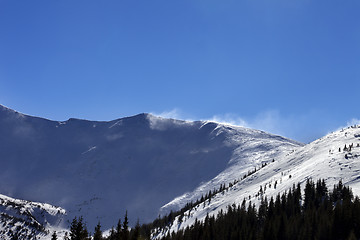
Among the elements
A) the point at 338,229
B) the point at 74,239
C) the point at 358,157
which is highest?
the point at 358,157

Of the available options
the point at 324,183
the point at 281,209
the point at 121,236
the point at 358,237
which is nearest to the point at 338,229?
the point at 358,237

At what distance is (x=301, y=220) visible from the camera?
395ft

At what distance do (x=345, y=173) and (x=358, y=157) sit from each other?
23.1m

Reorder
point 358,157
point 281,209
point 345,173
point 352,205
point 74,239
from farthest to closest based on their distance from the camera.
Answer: point 358,157 → point 345,173 → point 281,209 → point 352,205 → point 74,239

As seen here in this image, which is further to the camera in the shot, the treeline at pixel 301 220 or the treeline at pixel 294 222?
the treeline at pixel 301 220

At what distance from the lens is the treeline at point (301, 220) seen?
10275cm

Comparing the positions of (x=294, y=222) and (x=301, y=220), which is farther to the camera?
(x=301, y=220)

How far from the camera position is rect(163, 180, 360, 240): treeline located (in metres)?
103

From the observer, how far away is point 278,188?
190500 millimetres

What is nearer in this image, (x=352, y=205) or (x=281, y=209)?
(x=352, y=205)

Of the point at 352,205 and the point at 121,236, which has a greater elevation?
the point at 352,205

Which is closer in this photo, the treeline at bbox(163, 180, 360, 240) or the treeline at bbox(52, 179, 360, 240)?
the treeline at bbox(52, 179, 360, 240)

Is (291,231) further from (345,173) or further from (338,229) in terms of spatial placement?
(345,173)

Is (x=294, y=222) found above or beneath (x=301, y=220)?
beneath
